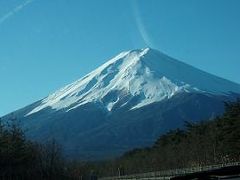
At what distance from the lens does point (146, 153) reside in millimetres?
91688

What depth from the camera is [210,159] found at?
6625 centimetres

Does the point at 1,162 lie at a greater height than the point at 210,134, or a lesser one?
lesser

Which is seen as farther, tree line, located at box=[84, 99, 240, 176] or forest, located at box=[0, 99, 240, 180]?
tree line, located at box=[84, 99, 240, 176]

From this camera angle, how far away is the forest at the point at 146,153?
45.8m

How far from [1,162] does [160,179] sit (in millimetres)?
18418

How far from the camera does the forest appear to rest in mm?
45816

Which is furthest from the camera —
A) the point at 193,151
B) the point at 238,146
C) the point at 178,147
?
the point at 178,147

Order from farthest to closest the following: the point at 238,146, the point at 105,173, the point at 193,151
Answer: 1. the point at 105,173
2. the point at 193,151
3. the point at 238,146

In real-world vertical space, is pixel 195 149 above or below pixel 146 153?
below

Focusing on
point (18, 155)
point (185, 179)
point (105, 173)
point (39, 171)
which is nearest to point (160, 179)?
point (39, 171)

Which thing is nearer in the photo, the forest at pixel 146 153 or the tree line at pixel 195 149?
the forest at pixel 146 153

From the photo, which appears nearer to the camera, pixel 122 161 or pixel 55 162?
pixel 55 162

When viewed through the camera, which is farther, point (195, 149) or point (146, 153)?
point (146, 153)

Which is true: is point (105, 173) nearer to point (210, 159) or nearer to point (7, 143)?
point (210, 159)
